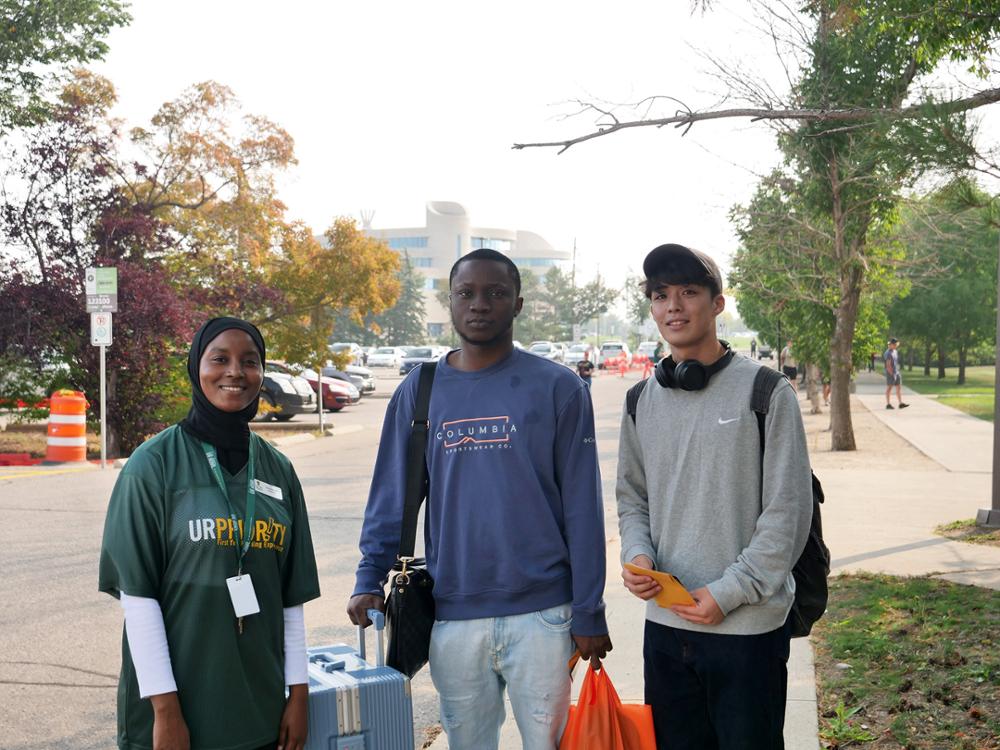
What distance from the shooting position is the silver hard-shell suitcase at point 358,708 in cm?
264

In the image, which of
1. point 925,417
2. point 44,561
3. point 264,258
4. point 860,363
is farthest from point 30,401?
point 925,417

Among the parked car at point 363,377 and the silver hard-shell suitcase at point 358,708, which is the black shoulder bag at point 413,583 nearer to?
the silver hard-shell suitcase at point 358,708

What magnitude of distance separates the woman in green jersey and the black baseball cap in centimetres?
116

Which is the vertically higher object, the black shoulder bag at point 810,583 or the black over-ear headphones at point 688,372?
the black over-ear headphones at point 688,372

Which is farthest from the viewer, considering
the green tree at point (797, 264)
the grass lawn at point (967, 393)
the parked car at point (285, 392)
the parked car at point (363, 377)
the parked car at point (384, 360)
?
the parked car at point (384, 360)

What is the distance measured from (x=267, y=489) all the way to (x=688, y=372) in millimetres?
1187

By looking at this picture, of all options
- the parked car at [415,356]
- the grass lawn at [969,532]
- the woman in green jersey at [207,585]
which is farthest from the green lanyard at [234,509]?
the parked car at [415,356]

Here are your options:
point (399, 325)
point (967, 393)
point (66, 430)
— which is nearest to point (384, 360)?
point (399, 325)

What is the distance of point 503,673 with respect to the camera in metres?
2.95

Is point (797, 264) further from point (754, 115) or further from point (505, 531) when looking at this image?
point (505, 531)

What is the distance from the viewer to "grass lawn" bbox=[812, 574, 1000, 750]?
4.46m

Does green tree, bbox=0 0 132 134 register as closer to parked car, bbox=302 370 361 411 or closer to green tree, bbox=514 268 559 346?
parked car, bbox=302 370 361 411

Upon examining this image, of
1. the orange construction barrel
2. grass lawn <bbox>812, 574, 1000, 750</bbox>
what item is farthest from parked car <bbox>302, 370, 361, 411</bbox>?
grass lawn <bbox>812, 574, 1000, 750</bbox>

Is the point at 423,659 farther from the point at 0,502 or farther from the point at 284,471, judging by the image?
the point at 0,502
